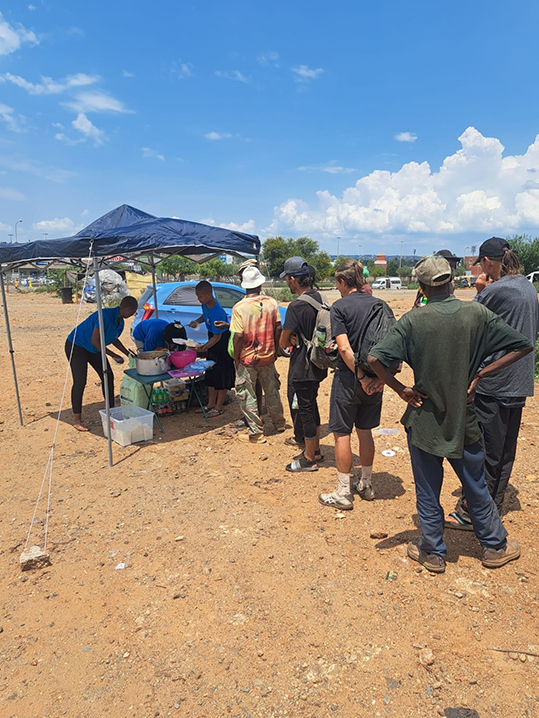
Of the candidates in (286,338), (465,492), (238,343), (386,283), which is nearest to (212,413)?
(238,343)

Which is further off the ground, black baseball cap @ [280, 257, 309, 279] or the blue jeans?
black baseball cap @ [280, 257, 309, 279]

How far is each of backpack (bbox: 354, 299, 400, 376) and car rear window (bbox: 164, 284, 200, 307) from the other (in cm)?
670

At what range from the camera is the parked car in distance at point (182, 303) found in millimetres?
9078

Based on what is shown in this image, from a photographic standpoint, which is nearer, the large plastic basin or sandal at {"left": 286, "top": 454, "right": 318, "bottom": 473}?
sandal at {"left": 286, "top": 454, "right": 318, "bottom": 473}

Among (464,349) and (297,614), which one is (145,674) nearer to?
(297,614)

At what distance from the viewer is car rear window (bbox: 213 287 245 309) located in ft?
33.0

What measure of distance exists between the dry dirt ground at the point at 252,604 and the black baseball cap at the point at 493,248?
1.97m

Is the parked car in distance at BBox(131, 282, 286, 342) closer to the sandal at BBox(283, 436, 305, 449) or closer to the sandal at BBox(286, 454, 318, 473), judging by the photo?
the sandal at BBox(283, 436, 305, 449)

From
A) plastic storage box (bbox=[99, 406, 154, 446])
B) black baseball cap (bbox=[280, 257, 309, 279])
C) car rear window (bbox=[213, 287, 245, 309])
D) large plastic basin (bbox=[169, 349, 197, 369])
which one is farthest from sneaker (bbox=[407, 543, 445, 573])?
car rear window (bbox=[213, 287, 245, 309])

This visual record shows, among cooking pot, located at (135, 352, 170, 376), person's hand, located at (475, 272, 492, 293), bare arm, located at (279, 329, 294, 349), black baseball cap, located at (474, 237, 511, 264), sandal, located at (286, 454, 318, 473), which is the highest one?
black baseball cap, located at (474, 237, 511, 264)

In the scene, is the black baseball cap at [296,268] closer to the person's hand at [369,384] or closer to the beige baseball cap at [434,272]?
the person's hand at [369,384]

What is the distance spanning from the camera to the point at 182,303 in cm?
972

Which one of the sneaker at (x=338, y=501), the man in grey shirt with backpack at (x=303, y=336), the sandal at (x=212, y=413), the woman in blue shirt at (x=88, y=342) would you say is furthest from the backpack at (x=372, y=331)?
the sandal at (x=212, y=413)

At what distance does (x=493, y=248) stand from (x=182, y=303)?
7271mm
